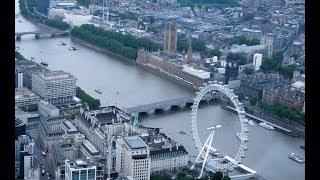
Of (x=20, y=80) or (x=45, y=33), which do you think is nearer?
(x=20, y=80)

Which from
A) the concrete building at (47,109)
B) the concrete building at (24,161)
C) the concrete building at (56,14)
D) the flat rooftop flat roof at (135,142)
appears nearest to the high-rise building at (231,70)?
the concrete building at (47,109)

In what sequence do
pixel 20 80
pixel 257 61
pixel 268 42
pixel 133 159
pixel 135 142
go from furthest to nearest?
pixel 268 42 < pixel 257 61 < pixel 20 80 < pixel 135 142 < pixel 133 159

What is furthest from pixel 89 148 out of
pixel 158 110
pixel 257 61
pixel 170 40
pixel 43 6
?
pixel 43 6

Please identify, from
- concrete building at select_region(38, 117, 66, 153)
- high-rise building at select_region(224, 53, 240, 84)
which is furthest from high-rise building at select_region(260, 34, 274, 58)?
concrete building at select_region(38, 117, 66, 153)

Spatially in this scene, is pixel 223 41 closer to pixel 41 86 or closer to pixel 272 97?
pixel 272 97

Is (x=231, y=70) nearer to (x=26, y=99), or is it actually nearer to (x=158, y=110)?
(x=158, y=110)
